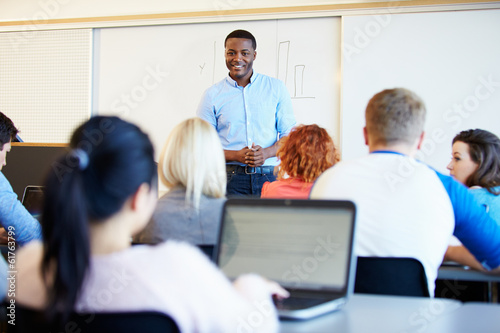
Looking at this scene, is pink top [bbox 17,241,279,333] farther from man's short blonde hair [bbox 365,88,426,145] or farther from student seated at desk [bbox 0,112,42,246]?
student seated at desk [bbox 0,112,42,246]

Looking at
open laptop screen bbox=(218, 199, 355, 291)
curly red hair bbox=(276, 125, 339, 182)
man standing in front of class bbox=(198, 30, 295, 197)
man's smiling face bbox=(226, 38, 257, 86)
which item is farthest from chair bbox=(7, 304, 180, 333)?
man's smiling face bbox=(226, 38, 257, 86)

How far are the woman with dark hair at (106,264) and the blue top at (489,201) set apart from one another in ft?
5.25

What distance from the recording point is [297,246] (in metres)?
1.19

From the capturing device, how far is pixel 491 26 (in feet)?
13.1

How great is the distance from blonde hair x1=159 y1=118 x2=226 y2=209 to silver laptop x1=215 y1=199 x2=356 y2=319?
51 cm

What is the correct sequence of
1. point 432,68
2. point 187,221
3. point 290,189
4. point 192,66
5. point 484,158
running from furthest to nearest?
point 192,66 → point 432,68 → point 484,158 → point 290,189 → point 187,221

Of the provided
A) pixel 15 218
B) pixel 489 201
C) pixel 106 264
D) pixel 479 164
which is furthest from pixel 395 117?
pixel 15 218

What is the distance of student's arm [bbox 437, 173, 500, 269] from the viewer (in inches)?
60.2

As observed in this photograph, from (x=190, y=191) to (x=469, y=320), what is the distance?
0.99 meters

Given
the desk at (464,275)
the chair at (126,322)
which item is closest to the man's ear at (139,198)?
the chair at (126,322)

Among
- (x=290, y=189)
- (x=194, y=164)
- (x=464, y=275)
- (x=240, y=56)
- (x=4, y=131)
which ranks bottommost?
(x=464, y=275)

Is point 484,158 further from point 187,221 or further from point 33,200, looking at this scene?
point 33,200

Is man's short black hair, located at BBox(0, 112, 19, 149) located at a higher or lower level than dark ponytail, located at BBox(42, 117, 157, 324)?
higher

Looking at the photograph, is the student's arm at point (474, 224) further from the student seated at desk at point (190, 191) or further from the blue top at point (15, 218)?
the blue top at point (15, 218)
